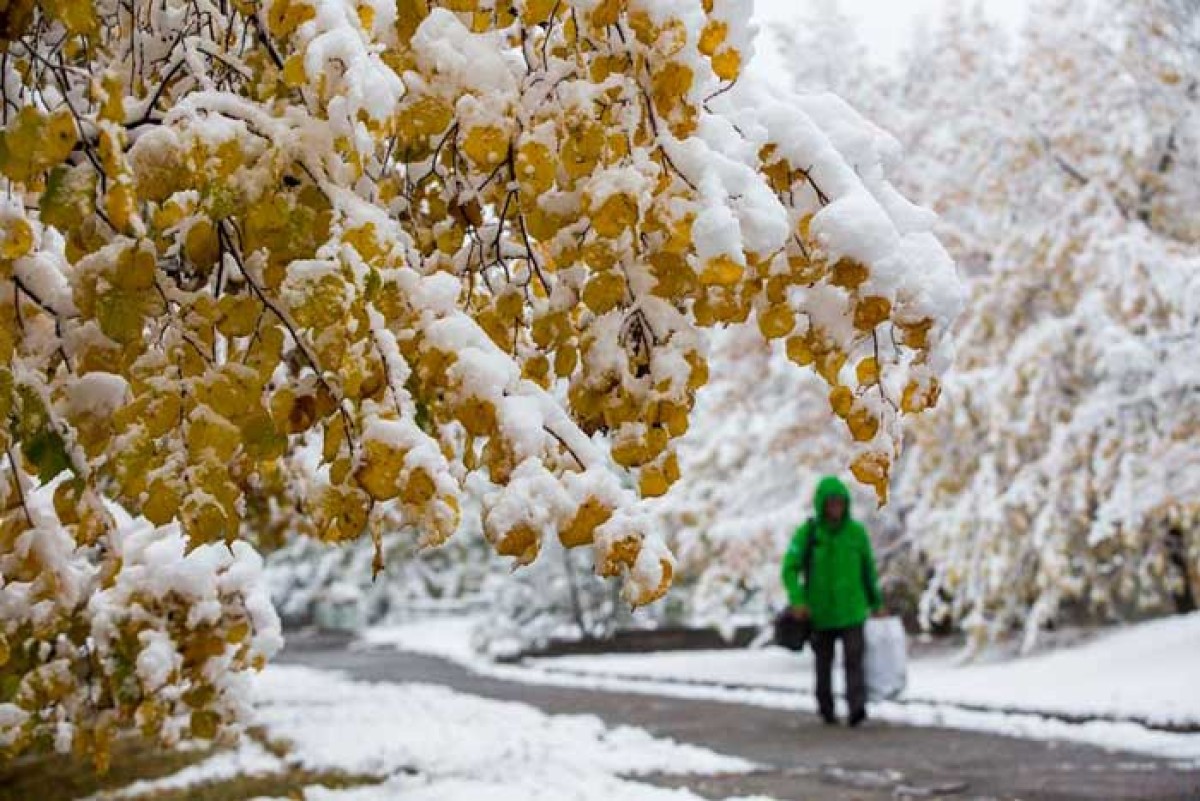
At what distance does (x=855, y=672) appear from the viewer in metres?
8.53

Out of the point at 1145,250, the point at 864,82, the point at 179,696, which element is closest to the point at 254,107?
the point at 179,696

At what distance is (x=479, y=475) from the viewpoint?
2990 mm

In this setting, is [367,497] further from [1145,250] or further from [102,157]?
[1145,250]

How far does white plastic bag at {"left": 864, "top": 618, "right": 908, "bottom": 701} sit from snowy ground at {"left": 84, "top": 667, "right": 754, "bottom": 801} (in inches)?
75.0

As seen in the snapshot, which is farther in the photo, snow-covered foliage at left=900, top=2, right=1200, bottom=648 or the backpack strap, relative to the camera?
snow-covered foliage at left=900, top=2, right=1200, bottom=648

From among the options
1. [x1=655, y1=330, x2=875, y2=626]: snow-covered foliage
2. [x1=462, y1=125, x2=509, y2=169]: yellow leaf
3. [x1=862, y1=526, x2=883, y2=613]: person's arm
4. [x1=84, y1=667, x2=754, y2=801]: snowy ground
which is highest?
[x1=655, y1=330, x2=875, y2=626]: snow-covered foliage

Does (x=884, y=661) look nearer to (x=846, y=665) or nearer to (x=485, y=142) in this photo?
(x=846, y=665)

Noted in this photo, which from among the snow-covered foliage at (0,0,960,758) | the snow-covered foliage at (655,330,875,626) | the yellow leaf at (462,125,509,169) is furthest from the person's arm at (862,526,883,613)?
the yellow leaf at (462,125,509,169)

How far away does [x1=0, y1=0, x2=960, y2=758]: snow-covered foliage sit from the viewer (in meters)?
1.61

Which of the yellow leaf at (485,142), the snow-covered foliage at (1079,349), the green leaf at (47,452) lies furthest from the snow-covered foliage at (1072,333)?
the green leaf at (47,452)

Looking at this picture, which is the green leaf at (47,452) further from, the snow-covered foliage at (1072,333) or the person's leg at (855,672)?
the snow-covered foliage at (1072,333)

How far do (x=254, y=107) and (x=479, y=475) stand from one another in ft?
4.52

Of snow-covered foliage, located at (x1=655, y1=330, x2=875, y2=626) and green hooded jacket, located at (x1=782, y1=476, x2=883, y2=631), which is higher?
snow-covered foliage, located at (x1=655, y1=330, x2=875, y2=626)

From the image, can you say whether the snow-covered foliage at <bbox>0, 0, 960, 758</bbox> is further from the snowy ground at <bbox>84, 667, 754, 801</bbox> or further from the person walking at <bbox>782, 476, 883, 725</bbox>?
the person walking at <bbox>782, 476, 883, 725</bbox>
